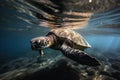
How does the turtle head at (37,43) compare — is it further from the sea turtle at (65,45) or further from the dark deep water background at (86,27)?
the dark deep water background at (86,27)

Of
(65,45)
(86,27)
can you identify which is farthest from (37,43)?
(86,27)

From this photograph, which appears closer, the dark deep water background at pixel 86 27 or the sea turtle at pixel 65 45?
the sea turtle at pixel 65 45

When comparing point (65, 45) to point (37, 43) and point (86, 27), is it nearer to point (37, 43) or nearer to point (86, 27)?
point (37, 43)

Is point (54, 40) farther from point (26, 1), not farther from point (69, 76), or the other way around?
point (26, 1)

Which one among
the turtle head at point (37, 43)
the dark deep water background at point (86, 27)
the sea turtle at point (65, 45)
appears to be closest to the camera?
the sea turtle at point (65, 45)

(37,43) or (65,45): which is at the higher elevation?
(37,43)

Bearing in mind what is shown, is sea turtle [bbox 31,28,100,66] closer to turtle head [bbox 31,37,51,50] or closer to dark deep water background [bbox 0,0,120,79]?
turtle head [bbox 31,37,51,50]

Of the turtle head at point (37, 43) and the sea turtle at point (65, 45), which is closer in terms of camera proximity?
the sea turtle at point (65, 45)

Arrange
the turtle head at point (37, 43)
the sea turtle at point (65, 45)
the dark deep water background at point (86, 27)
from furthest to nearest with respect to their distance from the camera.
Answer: the dark deep water background at point (86, 27) < the turtle head at point (37, 43) < the sea turtle at point (65, 45)

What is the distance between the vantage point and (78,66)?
8.20 meters

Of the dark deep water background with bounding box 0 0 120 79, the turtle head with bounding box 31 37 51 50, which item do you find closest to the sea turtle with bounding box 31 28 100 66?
the turtle head with bounding box 31 37 51 50

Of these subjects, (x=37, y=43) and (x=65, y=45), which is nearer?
(x=37, y=43)

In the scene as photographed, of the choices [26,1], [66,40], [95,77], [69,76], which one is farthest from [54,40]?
[26,1]

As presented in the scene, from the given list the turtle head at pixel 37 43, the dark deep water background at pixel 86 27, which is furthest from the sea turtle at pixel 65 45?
the dark deep water background at pixel 86 27
